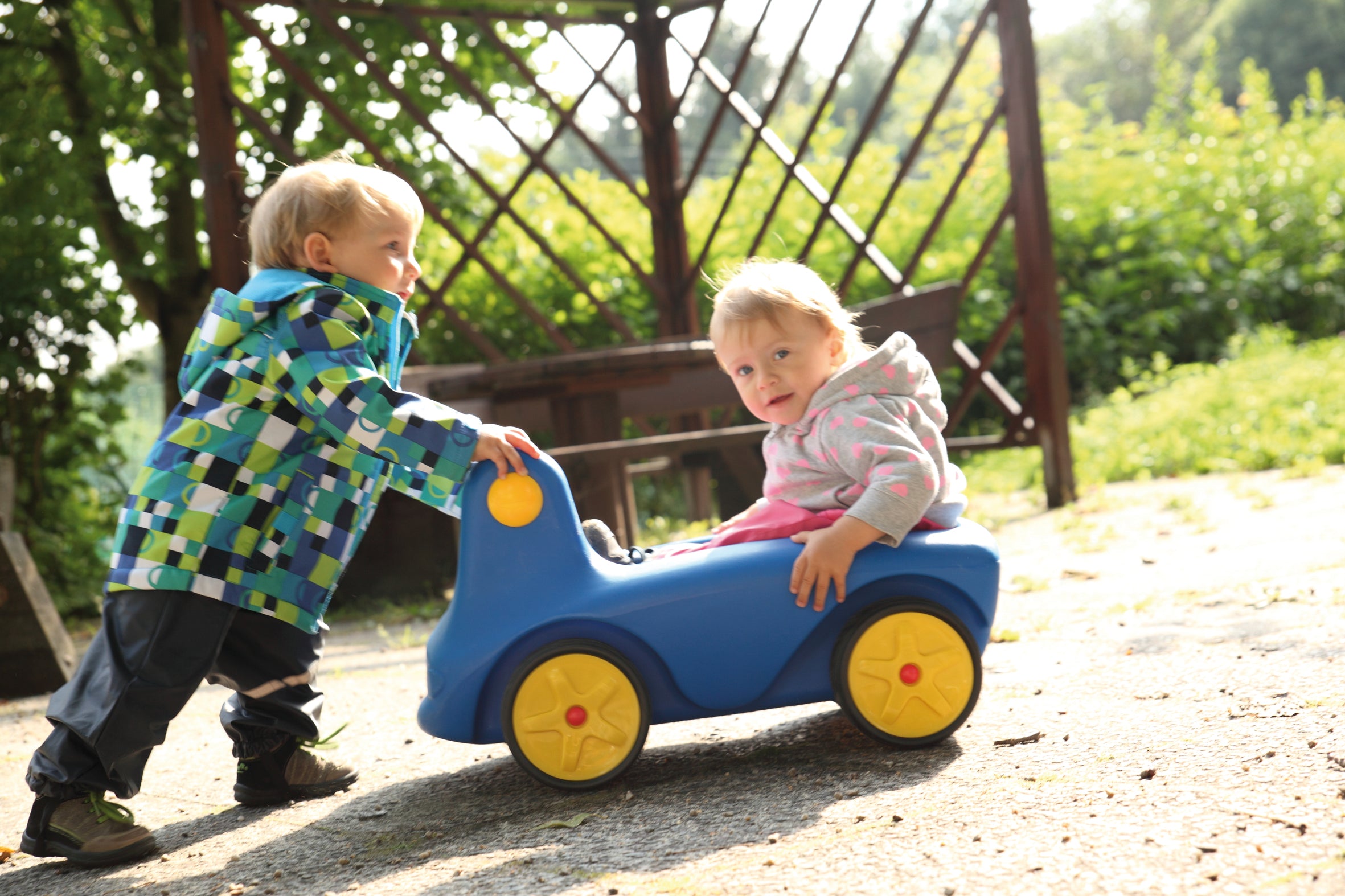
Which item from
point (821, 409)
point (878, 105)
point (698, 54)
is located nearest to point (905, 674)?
point (821, 409)

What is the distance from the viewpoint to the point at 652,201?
19.5 ft

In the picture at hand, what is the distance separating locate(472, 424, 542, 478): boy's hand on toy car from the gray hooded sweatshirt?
0.49 metres

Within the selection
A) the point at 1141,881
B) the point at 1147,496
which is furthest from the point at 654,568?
the point at 1147,496

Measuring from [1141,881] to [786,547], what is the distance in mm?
783

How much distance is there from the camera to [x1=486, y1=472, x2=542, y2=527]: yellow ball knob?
189 cm

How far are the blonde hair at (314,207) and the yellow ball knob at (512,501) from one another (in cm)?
55

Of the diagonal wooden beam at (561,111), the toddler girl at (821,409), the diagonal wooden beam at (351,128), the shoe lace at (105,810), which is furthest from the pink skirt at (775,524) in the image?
the diagonal wooden beam at (561,111)

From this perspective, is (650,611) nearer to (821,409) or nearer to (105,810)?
(821,409)

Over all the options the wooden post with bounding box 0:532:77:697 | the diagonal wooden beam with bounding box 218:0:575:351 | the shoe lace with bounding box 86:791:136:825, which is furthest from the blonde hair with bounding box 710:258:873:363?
the diagonal wooden beam with bounding box 218:0:575:351

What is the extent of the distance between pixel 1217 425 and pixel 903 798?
5274 mm

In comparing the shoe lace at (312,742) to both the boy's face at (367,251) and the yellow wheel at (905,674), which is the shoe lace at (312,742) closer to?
the boy's face at (367,251)

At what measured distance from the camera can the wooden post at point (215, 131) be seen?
4555 millimetres

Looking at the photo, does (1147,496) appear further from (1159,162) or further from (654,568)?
(1159,162)

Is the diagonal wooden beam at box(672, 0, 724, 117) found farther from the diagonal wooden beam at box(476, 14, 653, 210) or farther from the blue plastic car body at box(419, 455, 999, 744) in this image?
the blue plastic car body at box(419, 455, 999, 744)
